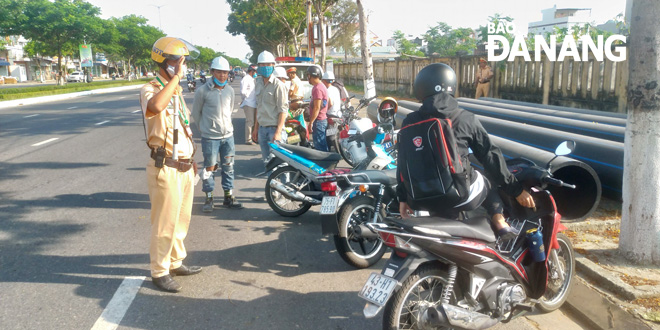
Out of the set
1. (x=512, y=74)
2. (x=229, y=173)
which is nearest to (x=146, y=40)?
(x=512, y=74)

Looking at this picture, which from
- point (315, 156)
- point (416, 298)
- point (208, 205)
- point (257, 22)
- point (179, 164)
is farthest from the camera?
point (257, 22)

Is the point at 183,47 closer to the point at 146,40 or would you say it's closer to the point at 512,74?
the point at 512,74

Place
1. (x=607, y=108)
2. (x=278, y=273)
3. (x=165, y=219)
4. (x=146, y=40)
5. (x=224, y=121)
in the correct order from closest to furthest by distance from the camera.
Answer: (x=165, y=219) < (x=278, y=273) < (x=224, y=121) < (x=607, y=108) < (x=146, y=40)

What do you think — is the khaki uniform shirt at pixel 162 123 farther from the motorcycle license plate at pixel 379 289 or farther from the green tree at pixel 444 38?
the green tree at pixel 444 38

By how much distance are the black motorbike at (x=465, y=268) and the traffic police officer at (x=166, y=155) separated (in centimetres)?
177

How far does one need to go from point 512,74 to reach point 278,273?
13.1 meters

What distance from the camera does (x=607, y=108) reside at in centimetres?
1200

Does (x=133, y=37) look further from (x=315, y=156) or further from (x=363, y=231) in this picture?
(x=363, y=231)

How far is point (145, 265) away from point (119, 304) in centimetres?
85

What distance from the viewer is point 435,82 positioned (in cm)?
324

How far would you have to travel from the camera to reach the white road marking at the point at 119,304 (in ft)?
12.1

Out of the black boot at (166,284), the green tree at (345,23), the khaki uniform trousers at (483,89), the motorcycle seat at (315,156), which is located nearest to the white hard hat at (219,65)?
the motorcycle seat at (315,156)

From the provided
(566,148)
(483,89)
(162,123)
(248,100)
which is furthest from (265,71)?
(483,89)

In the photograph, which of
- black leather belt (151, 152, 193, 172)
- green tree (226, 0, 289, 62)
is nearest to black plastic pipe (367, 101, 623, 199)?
black leather belt (151, 152, 193, 172)
